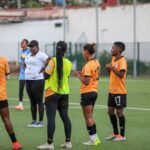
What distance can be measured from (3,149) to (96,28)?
31215mm

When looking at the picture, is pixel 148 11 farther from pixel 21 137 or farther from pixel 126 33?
pixel 21 137

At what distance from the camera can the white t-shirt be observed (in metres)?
13.9

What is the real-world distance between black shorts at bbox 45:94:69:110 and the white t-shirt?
116 inches

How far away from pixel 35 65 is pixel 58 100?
329 cm

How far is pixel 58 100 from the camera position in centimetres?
1091

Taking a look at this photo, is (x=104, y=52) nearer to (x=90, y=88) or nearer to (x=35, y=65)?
(x=35, y=65)

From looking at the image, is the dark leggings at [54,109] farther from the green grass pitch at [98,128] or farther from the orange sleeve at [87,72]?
the orange sleeve at [87,72]

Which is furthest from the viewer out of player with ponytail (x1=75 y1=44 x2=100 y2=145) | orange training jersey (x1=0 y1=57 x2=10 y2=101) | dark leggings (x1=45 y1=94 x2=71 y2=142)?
player with ponytail (x1=75 y1=44 x2=100 y2=145)

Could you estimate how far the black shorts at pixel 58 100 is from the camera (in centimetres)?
1080

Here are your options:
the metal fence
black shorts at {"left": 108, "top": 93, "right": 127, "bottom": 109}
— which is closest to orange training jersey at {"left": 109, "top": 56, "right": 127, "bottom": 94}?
black shorts at {"left": 108, "top": 93, "right": 127, "bottom": 109}

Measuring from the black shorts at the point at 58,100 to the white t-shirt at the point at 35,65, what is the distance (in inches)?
116

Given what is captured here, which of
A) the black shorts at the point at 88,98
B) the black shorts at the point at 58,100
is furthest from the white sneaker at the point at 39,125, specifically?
the black shorts at the point at 58,100

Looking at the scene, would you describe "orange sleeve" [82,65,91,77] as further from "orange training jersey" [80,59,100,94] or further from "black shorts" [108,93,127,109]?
"black shorts" [108,93,127,109]

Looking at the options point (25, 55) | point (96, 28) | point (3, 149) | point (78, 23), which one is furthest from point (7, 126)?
point (78, 23)
